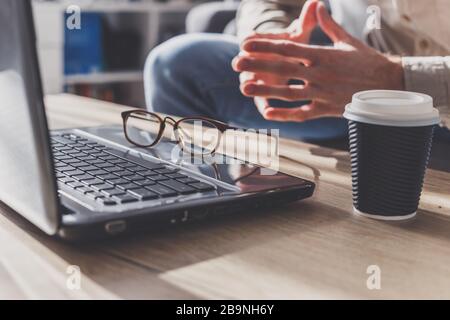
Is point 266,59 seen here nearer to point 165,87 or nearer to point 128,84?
point 165,87

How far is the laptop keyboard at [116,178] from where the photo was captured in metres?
0.53

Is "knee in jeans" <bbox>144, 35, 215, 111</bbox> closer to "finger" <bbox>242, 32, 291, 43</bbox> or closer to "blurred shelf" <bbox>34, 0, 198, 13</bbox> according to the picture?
"finger" <bbox>242, 32, 291, 43</bbox>

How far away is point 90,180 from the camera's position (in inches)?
22.4

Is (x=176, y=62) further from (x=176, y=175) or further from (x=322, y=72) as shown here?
(x=176, y=175)

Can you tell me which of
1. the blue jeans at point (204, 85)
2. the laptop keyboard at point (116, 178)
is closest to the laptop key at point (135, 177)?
the laptop keyboard at point (116, 178)

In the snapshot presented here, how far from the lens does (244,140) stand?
3.13ft

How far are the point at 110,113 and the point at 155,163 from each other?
0.55 meters

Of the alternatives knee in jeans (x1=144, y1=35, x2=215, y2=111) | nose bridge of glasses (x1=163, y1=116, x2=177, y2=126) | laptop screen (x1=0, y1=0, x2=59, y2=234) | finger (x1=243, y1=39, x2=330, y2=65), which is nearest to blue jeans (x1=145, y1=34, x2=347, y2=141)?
knee in jeans (x1=144, y1=35, x2=215, y2=111)

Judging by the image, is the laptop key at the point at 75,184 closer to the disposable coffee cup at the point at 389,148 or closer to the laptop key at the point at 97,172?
the laptop key at the point at 97,172

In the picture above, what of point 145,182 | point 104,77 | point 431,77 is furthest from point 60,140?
point 104,77

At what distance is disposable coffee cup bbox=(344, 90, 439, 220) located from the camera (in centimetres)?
56

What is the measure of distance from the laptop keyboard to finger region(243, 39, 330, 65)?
26 centimetres
